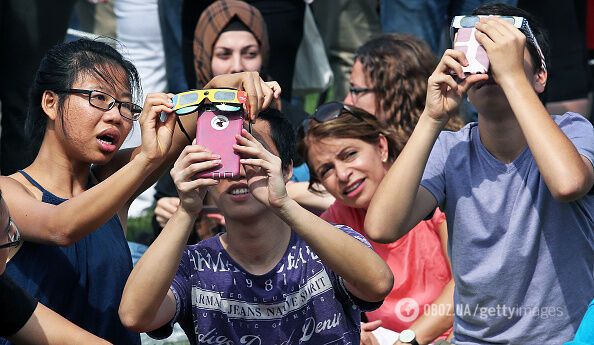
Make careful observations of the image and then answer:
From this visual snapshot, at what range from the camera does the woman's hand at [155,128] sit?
3.49m

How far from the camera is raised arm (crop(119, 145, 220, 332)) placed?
3.32 meters

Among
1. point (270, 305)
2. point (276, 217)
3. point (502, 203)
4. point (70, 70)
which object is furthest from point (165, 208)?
point (502, 203)

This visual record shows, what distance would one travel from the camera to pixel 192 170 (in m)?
3.31

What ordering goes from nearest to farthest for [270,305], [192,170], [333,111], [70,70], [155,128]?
[192,170]
[155,128]
[270,305]
[70,70]
[333,111]

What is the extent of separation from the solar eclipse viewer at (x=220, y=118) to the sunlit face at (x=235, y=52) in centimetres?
280

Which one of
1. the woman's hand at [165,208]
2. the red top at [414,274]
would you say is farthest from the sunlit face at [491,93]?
the woman's hand at [165,208]

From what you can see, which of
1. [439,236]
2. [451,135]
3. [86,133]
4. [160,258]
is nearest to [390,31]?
[439,236]

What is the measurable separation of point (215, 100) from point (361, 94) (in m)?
2.56

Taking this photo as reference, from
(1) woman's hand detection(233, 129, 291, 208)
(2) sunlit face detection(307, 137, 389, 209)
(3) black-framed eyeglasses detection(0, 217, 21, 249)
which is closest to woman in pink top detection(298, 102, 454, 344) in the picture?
(2) sunlit face detection(307, 137, 389, 209)

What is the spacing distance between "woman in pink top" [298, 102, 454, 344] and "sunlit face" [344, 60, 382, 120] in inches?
25.4

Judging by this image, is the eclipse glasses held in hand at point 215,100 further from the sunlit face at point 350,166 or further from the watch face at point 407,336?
the sunlit face at point 350,166

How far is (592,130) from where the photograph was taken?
3869 millimetres

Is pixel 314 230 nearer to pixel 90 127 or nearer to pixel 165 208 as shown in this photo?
pixel 90 127

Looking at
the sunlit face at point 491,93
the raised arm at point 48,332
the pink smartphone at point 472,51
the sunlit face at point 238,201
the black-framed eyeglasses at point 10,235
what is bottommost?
the raised arm at point 48,332
